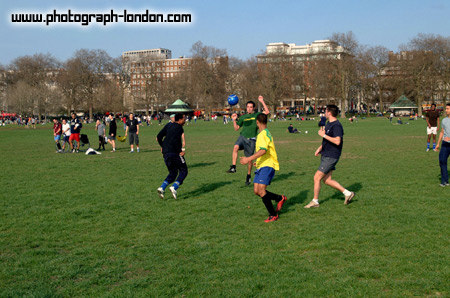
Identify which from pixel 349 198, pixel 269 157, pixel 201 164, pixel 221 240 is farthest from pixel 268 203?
pixel 201 164

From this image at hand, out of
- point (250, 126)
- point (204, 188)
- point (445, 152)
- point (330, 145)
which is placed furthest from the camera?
point (250, 126)

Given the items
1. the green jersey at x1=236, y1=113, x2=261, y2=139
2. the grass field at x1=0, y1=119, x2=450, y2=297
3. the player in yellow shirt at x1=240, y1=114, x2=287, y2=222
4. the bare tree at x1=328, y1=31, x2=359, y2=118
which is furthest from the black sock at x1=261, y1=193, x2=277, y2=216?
the bare tree at x1=328, y1=31, x2=359, y2=118

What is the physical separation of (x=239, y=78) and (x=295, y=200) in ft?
294

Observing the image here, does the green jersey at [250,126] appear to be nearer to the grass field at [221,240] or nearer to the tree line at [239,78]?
the grass field at [221,240]

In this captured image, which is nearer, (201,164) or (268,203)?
(268,203)

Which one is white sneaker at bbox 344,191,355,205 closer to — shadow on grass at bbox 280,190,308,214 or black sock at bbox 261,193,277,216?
shadow on grass at bbox 280,190,308,214

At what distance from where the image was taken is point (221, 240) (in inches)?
248

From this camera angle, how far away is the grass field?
15.4 ft

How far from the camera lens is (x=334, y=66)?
78.9 meters

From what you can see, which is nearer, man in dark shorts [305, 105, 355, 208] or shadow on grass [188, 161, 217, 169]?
man in dark shorts [305, 105, 355, 208]

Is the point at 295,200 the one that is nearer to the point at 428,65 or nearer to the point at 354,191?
the point at 354,191

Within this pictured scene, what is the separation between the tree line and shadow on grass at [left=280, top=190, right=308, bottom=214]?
69.8m

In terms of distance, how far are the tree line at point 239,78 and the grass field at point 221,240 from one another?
69.9m

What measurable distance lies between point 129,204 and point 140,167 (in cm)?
623
